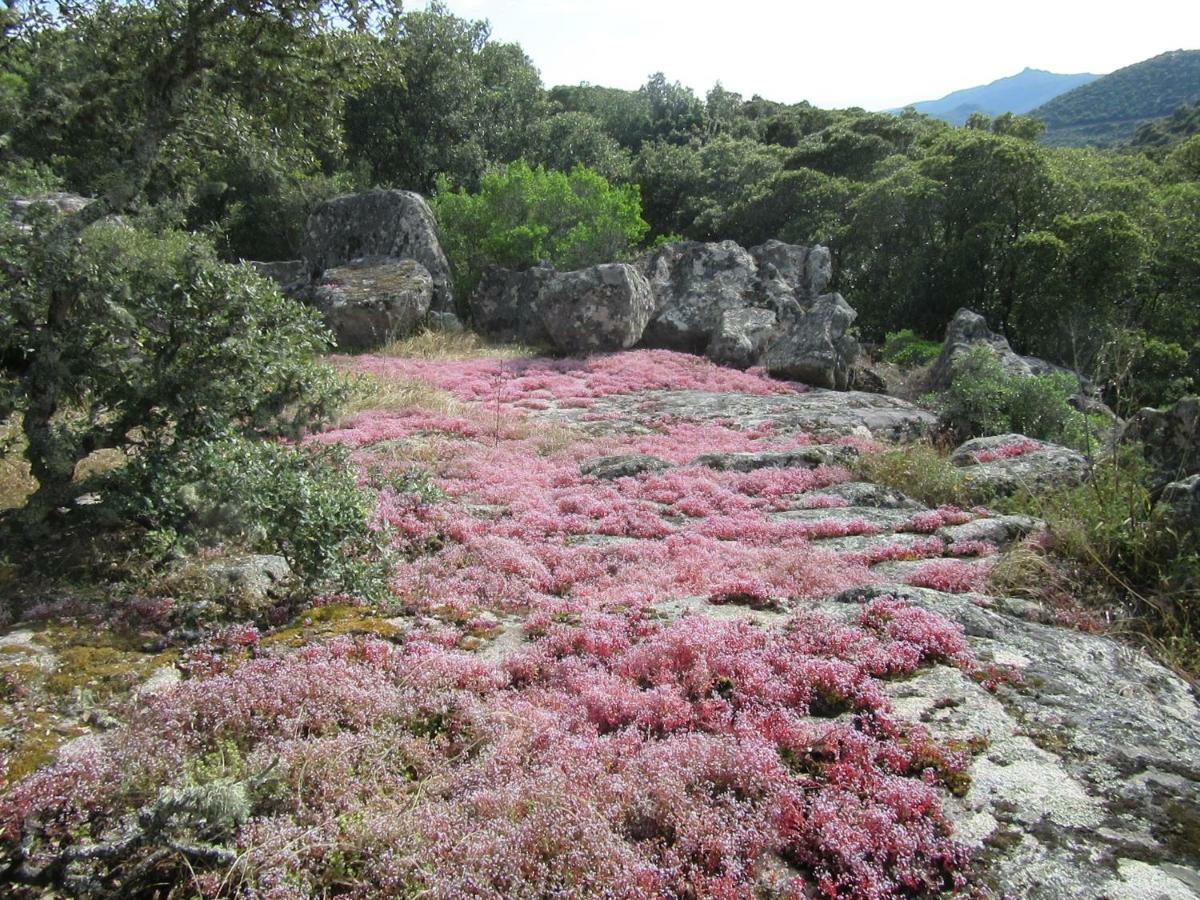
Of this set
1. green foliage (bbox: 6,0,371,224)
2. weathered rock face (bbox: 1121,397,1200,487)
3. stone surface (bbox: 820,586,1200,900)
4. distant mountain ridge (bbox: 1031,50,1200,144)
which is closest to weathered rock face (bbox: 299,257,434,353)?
green foliage (bbox: 6,0,371,224)

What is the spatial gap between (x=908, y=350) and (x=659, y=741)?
22.7 metres

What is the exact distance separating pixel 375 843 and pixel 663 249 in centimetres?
2448

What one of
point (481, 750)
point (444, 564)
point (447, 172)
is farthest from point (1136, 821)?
point (447, 172)

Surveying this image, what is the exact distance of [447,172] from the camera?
126 ft

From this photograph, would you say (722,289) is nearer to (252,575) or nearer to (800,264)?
(800,264)

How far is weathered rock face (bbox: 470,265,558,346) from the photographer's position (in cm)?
2355

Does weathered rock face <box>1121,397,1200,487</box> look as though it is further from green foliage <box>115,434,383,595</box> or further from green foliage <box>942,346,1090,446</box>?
green foliage <box>942,346,1090,446</box>

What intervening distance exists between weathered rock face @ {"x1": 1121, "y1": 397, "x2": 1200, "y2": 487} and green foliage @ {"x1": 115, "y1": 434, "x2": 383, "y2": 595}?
23.6 feet

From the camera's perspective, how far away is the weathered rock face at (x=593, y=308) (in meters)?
22.0

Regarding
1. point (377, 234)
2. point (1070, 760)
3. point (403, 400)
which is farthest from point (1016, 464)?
point (377, 234)

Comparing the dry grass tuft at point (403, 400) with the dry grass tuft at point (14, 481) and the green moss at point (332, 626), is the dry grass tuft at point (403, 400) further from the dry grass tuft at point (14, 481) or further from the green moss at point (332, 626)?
the green moss at point (332, 626)

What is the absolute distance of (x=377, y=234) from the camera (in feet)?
80.5

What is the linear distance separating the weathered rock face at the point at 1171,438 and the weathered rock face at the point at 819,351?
38.7 feet

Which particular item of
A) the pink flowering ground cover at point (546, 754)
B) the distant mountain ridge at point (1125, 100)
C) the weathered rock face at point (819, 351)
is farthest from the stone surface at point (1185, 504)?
the distant mountain ridge at point (1125, 100)
